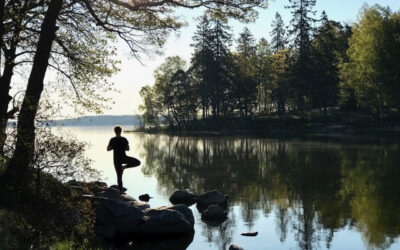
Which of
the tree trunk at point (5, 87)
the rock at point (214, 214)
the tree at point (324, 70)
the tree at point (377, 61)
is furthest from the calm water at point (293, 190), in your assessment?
the tree at point (324, 70)

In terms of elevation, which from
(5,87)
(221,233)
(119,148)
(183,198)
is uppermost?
(5,87)

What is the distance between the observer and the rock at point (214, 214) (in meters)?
16.0

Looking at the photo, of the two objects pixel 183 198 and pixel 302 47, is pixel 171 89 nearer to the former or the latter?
pixel 302 47

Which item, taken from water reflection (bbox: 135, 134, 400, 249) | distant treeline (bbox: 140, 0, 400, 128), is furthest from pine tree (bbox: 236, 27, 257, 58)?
water reflection (bbox: 135, 134, 400, 249)

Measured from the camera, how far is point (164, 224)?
13938mm

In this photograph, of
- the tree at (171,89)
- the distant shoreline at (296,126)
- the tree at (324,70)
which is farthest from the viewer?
the tree at (171,89)

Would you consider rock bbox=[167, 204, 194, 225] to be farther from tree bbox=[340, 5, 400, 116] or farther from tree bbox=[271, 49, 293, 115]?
tree bbox=[271, 49, 293, 115]

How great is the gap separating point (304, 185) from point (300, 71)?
57.7 meters

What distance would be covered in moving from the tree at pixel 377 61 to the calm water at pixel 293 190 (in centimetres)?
2965

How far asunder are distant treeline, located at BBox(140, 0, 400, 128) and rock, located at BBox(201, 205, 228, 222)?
174 ft

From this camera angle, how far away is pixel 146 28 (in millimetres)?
16766

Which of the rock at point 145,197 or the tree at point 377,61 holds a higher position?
the tree at point 377,61

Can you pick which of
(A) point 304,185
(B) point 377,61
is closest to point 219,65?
(B) point 377,61

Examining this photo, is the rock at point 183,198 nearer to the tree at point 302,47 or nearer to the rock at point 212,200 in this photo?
the rock at point 212,200
